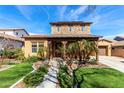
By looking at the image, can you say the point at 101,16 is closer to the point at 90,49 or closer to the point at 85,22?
the point at 85,22

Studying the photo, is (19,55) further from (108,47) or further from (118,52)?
(108,47)

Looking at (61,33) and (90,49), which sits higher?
(61,33)

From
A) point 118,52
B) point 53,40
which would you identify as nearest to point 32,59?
point 53,40

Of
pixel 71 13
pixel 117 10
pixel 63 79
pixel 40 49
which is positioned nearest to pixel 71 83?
pixel 63 79

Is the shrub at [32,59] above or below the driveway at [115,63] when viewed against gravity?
above

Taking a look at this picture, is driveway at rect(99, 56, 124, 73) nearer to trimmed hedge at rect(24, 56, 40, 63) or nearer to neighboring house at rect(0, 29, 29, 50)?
trimmed hedge at rect(24, 56, 40, 63)

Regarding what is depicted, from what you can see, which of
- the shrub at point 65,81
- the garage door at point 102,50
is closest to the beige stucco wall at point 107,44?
the garage door at point 102,50

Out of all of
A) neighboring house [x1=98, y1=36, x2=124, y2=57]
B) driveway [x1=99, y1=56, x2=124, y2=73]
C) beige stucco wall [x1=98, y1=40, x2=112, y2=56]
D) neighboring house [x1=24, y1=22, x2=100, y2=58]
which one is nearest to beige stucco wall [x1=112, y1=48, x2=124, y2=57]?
neighboring house [x1=98, y1=36, x2=124, y2=57]

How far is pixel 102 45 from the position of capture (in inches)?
1593

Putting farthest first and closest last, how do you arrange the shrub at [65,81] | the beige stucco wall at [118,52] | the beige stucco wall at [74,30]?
the beige stucco wall at [118,52] → the beige stucco wall at [74,30] → the shrub at [65,81]

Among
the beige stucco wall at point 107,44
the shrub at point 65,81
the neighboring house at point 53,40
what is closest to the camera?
the shrub at point 65,81

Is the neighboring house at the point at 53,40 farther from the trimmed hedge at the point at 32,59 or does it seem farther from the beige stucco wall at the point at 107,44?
the beige stucco wall at the point at 107,44

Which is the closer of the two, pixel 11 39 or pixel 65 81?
pixel 65 81
